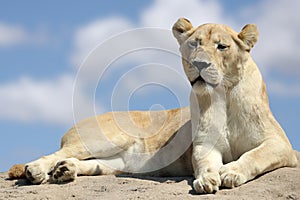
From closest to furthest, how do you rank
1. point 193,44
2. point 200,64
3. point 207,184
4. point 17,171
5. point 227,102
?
point 207,184 < point 200,64 < point 193,44 < point 227,102 < point 17,171

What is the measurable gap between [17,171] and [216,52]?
2.65m

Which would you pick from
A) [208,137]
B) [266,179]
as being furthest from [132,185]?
[266,179]

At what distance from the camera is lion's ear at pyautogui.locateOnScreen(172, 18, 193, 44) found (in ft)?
21.8

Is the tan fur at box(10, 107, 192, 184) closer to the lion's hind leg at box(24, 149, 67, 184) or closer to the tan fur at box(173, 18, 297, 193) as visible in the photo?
the lion's hind leg at box(24, 149, 67, 184)

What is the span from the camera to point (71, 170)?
6.62m

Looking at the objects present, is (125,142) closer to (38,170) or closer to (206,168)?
(38,170)

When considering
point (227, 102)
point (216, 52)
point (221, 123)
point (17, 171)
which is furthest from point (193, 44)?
point (17, 171)

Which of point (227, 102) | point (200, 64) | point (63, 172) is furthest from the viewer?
point (63, 172)

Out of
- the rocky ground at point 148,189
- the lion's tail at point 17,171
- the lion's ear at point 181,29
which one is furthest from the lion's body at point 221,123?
the lion's tail at point 17,171

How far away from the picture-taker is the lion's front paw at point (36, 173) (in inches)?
265

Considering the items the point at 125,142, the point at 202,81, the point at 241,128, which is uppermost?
the point at 202,81

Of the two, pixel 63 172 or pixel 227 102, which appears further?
pixel 63 172

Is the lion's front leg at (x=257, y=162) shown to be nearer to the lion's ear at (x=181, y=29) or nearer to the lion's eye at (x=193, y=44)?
the lion's eye at (x=193, y=44)

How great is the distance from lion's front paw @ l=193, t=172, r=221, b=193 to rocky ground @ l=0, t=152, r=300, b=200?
6cm
